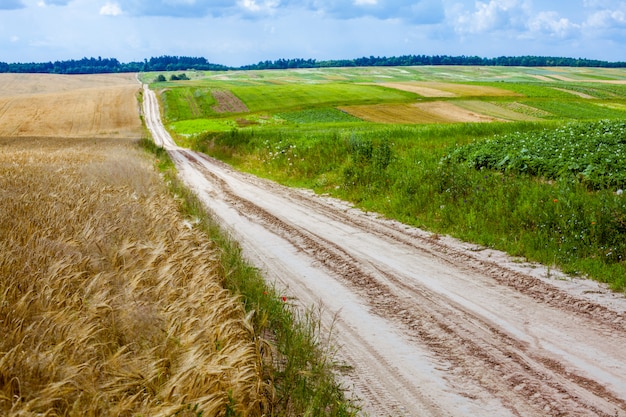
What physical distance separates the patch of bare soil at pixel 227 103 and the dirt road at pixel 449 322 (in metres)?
68.4

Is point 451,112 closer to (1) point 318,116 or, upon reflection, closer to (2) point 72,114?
(1) point 318,116

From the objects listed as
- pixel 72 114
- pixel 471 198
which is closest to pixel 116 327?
pixel 471 198

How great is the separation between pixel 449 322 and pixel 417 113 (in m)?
60.2

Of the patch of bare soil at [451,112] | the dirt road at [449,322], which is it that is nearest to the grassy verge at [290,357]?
the dirt road at [449,322]

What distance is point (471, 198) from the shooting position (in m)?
14.2

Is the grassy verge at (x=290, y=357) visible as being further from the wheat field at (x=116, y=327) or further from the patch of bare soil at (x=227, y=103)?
the patch of bare soil at (x=227, y=103)

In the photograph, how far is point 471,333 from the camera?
23.1 feet

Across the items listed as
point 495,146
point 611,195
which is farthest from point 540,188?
point 495,146

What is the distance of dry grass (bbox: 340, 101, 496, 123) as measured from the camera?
61.0 meters

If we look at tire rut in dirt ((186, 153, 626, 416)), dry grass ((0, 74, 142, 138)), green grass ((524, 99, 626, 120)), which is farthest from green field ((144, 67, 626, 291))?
green grass ((524, 99, 626, 120))

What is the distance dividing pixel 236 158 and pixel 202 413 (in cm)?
3002

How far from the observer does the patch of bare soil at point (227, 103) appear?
3147 inches

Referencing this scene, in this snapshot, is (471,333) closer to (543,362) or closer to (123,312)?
(543,362)

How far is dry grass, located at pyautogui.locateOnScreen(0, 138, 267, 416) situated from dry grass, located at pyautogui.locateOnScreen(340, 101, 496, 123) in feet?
179
